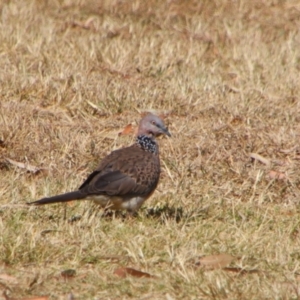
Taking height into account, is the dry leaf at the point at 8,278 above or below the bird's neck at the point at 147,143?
above

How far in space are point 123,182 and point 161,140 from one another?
1.80 metres

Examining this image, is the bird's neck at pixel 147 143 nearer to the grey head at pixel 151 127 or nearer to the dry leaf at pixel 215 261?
the grey head at pixel 151 127

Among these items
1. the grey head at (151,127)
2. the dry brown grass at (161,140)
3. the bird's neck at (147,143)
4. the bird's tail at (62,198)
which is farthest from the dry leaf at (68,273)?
the grey head at (151,127)

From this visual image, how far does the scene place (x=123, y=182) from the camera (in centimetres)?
732

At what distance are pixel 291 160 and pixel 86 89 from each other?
2427 mm

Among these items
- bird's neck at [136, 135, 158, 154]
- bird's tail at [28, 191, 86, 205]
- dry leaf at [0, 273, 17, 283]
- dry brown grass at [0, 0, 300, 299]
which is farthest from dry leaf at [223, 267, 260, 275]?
bird's neck at [136, 135, 158, 154]

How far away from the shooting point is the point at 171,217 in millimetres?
7164

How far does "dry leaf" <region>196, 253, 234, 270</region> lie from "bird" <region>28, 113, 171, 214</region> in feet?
4.14

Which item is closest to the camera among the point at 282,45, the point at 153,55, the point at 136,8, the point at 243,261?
the point at 243,261

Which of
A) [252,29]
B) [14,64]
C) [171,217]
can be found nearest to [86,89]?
[14,64]

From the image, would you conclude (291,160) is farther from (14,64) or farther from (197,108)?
(14,64)

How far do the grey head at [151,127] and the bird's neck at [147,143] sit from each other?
0.10ft

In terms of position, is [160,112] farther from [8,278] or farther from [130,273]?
[8,278]

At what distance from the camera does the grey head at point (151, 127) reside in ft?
25.9
